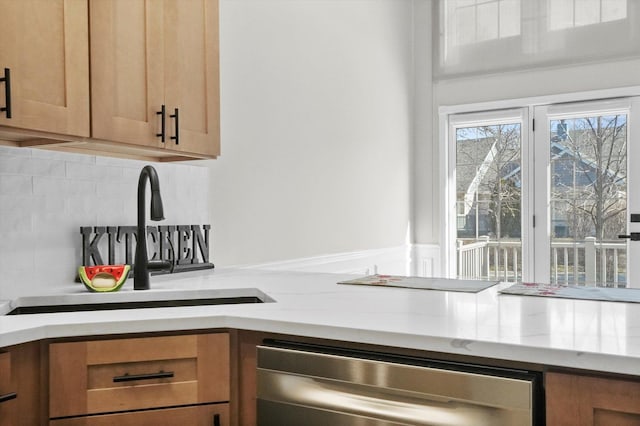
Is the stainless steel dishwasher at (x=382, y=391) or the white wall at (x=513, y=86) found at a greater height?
the white wall at (x=513, y=86)

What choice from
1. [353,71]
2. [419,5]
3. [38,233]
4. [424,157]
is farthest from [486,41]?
[38,233]

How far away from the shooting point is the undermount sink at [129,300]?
1714mm

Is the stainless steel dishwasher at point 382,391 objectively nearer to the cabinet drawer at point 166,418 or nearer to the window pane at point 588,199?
the cabinet drawer at point 166,418

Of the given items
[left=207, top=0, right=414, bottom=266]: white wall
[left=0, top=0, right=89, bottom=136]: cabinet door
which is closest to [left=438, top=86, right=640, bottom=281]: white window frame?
[left=207, top=0, right=414, bottom=266]: white wall

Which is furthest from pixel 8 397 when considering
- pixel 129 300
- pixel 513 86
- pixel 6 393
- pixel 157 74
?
pixel 513 86

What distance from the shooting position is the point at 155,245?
2318 millimetres

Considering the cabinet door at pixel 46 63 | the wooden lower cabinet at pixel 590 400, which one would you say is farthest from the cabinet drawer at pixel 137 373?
the wooden lower cabinet at pixel 590 400

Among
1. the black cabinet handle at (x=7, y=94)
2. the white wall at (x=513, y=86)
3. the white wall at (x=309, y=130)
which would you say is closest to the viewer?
the black cabinet handle at (x=7, y=94)

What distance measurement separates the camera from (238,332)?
4.69 ft

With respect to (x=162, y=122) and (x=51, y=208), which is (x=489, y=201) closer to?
(x=162, y=122)

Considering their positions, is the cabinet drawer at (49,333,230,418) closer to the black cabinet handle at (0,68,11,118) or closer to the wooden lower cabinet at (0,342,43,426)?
the wooden lower cabinet at (0,342,43,426)

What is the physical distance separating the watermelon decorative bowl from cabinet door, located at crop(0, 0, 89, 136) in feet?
1.47

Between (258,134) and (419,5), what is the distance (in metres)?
2.62

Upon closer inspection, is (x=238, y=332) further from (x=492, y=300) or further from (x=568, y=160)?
(x=568, y=160)
